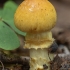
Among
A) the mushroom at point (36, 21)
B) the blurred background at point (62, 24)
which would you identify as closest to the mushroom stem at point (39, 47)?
the mushroom at point (36, 21)

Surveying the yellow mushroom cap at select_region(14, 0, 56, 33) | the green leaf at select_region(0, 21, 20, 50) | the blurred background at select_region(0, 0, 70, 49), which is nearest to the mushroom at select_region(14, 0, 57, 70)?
the yellow mushroom cap at select_region(14, 0, 56, 33)

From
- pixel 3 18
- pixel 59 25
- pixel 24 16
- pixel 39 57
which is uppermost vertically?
pixel 24 16

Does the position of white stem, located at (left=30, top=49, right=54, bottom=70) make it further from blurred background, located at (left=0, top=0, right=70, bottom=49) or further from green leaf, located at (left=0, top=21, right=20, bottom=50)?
blurred background, located at (left=0, top=0, right=70, bottom=49)

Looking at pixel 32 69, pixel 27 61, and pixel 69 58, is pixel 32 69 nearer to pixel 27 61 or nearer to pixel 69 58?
pixel 27 61

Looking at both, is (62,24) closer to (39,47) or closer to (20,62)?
(20,62)

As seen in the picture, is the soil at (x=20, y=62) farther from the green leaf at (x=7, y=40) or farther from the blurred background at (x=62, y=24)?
the blurred background at (x=62, y=24)

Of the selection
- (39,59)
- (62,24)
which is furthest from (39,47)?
(62,24)

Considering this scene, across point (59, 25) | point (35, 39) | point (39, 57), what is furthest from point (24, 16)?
point (59, 25)
